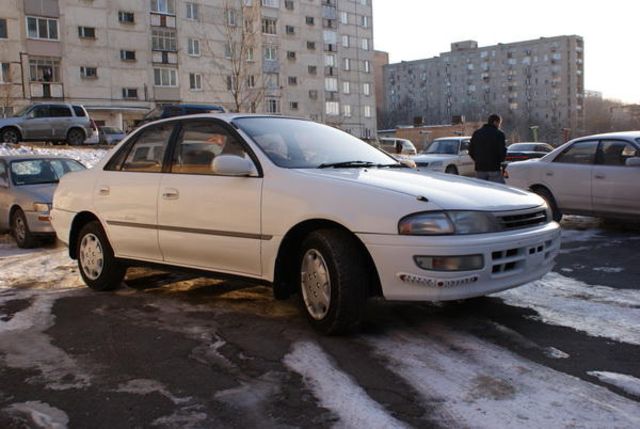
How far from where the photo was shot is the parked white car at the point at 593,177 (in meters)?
8.91

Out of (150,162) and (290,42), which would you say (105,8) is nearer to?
(290,42)

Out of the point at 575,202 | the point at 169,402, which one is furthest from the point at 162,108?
the point at 169,402

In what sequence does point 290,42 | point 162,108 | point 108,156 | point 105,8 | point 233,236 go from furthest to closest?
point 290,42
point 105,8
point 162,108
point 108,156
point 233,236

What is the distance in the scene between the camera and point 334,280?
4.25 m

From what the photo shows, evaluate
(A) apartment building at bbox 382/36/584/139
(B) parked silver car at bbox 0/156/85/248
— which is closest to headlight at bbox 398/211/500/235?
(B) parked silver car at bbox 0/156/85/248

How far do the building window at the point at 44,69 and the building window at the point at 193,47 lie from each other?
10979 millimetres

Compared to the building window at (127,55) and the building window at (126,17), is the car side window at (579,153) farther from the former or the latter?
the building window at (126,17)

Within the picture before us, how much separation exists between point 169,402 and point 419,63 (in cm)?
12545

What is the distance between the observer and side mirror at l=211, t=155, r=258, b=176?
4.71 metres

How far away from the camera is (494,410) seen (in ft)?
10.3

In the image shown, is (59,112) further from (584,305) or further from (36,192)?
(584,305)

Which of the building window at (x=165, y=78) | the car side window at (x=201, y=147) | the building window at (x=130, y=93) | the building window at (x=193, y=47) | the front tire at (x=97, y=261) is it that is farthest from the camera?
the building window at (x=193, y=47)

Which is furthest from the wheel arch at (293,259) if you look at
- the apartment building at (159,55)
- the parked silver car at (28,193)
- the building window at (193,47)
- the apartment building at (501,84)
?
the apartment building at (501,84)

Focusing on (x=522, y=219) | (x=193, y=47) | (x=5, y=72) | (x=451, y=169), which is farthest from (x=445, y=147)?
(x=193, y=47)
